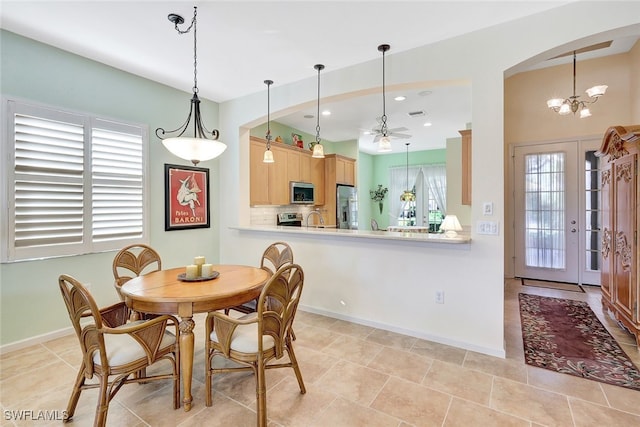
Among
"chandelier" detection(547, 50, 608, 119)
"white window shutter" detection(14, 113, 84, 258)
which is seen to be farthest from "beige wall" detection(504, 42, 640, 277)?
"white window shutter" detection(14, 113, 84, 258)

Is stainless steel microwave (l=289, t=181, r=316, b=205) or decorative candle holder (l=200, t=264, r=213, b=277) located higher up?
stainless steel microwave (l=289, t=181, r=316, b=205)

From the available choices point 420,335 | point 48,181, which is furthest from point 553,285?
point 48,181

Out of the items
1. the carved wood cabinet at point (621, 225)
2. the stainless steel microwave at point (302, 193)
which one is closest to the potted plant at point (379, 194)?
the stainless steel microwave at point (302, 193)

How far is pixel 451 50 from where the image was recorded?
2840mm

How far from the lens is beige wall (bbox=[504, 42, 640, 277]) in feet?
14.4

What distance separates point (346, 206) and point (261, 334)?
532cm

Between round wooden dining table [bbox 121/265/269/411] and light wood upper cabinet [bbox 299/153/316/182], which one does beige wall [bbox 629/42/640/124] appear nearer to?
light wood upper cabinet [bbox 299/153/316/182]

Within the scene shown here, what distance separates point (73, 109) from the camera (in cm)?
312

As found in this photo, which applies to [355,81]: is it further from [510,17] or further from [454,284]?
[454,284]

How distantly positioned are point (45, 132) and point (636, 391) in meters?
5.25

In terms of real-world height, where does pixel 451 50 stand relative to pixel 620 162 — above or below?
above

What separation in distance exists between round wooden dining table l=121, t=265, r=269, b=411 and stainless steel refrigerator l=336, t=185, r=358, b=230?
457 cm

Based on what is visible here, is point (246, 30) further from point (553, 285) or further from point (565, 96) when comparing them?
point (553, 285)

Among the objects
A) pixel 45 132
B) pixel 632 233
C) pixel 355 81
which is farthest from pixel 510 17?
pixel 45 132
